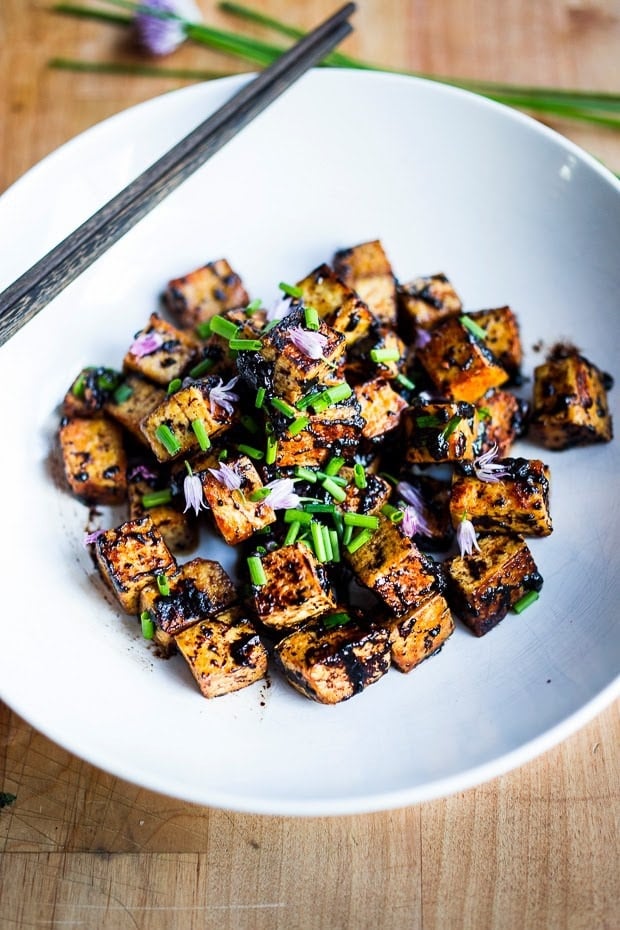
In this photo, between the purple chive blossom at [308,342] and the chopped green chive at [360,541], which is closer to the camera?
the purple chive blossom at [308,342]

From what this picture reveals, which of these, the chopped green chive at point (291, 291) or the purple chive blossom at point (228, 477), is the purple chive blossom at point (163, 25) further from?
the purple chive blossom at point (228, 477)

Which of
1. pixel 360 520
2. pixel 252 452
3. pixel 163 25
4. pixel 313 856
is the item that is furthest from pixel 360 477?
pixel 163 25

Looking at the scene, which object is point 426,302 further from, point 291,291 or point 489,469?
point 489,469

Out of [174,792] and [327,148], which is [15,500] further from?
[327,148]

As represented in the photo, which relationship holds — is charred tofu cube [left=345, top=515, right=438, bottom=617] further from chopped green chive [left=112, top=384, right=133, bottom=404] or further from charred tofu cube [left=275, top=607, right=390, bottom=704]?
chopped green chive [left=112, top=384, right=133, bottom=404]

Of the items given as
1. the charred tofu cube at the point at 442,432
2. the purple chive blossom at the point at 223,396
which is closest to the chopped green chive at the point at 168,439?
the purple chive blossom at the point at 223,396

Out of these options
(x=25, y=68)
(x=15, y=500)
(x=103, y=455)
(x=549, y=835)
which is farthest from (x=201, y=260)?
(x=549, y=835)
